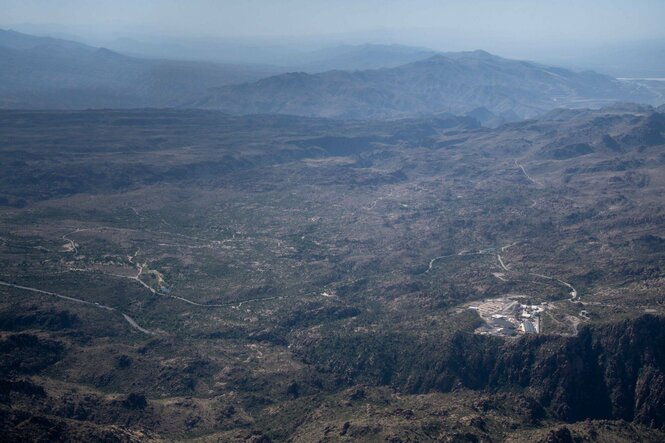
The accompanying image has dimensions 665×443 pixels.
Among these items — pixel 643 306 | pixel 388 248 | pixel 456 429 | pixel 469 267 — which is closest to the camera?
pixel 456 429

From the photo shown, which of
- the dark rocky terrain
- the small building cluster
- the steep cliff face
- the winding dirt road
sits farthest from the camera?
the winding dirt road

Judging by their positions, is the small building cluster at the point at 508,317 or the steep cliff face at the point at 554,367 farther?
the small building cluster at the point at 508,317

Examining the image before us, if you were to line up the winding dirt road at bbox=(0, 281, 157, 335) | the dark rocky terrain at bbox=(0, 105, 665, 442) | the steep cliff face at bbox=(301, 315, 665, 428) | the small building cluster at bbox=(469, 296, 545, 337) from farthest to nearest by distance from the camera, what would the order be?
1. the winding dirt road at bbox=(0, 281, 157, 335)
2. the small building cluster at bbox=(469, 296, 545, 337)
3. the steep cliff face at bbox=(301, 315, 665, 428)
4. the dark rocky terrain at bbox=(0, 105, 665, 442)

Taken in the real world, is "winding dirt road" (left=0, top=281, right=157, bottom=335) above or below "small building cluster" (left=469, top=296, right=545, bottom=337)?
below

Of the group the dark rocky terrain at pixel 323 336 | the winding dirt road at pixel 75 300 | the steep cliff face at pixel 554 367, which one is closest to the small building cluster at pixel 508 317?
the dark rocky terrain at pixel 323 336

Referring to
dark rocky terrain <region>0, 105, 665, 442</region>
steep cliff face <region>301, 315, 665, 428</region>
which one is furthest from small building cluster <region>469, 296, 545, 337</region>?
steep cliff face <region>301, 315, 665, 428</region>

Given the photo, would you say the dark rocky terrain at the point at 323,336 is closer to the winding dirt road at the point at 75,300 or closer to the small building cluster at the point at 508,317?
the winding dirt road at the point at 75,300

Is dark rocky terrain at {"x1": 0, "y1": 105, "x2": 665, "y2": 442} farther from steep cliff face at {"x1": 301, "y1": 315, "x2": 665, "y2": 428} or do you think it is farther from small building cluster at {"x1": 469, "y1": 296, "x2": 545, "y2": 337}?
small building cluster at {"x1": 469, "y1": 296, "x2": 545, "y2": 337}

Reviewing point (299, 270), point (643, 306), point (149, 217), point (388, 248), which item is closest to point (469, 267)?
point (388, 248)

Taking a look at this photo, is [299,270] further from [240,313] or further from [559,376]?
[559,376]
